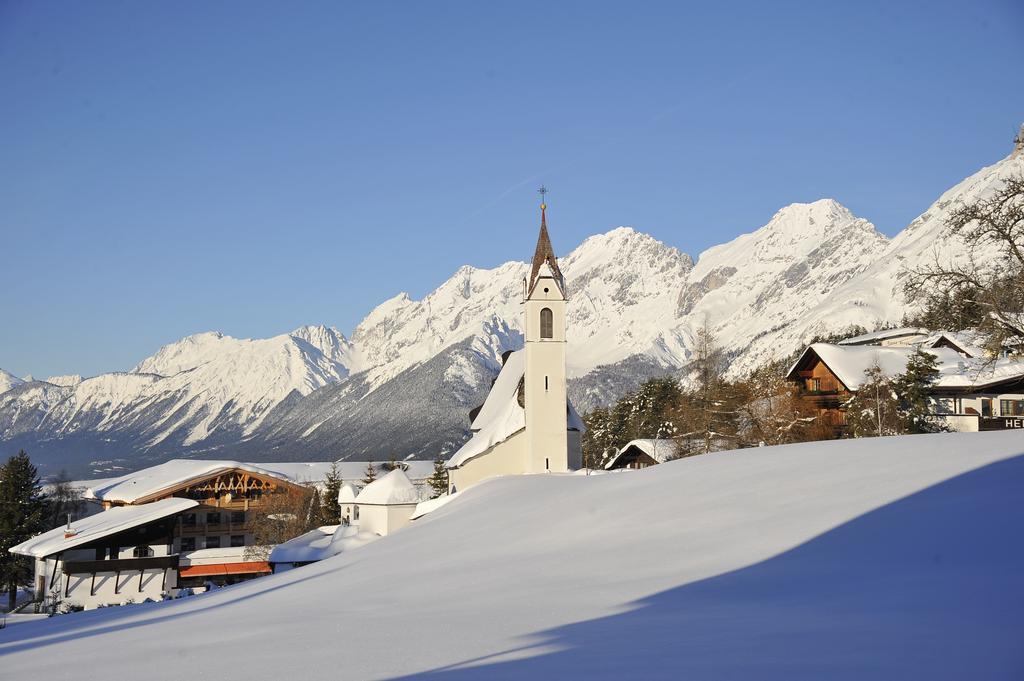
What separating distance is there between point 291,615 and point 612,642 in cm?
684

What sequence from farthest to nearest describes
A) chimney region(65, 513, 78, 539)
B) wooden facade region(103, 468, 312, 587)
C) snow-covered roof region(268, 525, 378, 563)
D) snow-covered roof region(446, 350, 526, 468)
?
wooden facade region(103, 468, 312, 587), snow-covered roof region(446, 350, 526, 468), snow-covered roof region(268, 525, 378, 563), chimney region(65, 513, 78, 539)

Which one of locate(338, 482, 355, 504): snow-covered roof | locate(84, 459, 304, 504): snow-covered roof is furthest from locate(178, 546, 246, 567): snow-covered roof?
locate(84, 459, 304, 504): snow-covered roof

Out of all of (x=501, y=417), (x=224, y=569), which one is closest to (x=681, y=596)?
(x=501, y=417)

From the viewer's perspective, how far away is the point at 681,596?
38.1ft

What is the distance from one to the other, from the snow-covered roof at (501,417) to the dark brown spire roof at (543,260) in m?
6.38

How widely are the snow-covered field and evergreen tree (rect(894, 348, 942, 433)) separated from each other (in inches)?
788

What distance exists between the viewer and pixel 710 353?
5841 cm

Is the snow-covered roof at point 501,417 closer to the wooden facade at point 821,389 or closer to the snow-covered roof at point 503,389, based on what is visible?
the snow-covered roof at point 503,389

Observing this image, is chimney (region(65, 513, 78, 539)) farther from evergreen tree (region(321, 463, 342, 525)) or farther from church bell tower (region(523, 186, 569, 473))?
church bell tower (region(523, 186, 569, 473))

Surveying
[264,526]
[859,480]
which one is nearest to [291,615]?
[859,480]

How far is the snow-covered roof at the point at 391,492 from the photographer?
57875 millimetres

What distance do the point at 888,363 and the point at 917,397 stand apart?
8.68 meters

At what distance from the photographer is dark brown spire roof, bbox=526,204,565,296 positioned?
55.9 meters

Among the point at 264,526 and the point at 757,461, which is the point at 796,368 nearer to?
the point at 757,461
